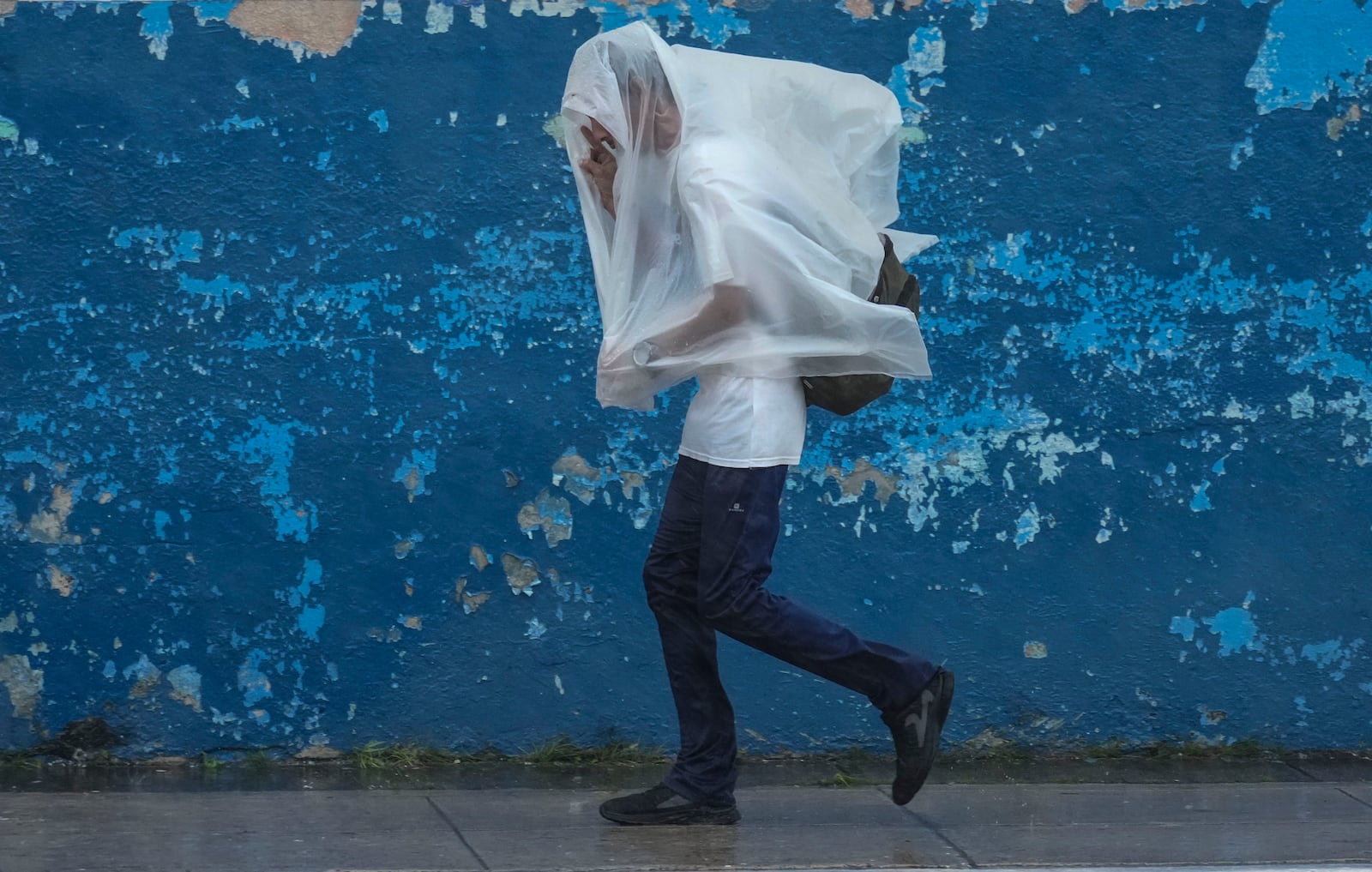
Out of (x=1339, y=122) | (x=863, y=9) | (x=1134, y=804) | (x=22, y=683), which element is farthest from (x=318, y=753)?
(x=1339, y=122)

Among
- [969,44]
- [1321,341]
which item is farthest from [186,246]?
[1321,341]

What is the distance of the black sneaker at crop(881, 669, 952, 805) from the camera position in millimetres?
3900

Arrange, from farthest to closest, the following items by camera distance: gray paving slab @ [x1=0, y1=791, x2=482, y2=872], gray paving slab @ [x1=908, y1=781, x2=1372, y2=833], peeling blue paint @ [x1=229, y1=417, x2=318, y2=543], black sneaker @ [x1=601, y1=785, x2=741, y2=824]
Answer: peeling blue paint @ [x1=229, y1=417, x2=318, y2=543] < gray paving slab @ [x1=908, y1=781, x2=1372, y2=833] < black sneaker @ [x1=601, y1=785, x2=741, y2=824] < gray paving slab @ [x1=0, y1=791, x2=482, y2=872]

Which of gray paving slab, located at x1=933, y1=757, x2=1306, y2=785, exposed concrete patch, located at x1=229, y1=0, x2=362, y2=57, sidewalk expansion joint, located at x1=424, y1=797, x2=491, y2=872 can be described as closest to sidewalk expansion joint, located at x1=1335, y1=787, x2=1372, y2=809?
gray paving slab, located at x1=933, y1=757, x2=1306, y2=785

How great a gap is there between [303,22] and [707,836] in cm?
241

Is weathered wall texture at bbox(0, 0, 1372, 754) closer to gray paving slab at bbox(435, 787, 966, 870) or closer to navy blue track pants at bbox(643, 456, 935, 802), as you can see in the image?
gray paving slab at bbox(435, 787, 966, 870)

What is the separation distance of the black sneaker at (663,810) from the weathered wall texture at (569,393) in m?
0.75

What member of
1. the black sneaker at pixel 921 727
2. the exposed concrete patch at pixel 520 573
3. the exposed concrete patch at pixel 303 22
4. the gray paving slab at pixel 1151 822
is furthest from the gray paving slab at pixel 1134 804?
the exposed concrete patch at pixel 303 22

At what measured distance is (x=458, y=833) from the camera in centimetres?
396

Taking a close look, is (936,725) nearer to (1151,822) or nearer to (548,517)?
(1151,822)

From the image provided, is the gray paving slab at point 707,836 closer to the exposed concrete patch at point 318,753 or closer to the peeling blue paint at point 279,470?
the exposed concrete patch at point 318,753

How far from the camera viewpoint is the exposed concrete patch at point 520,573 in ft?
15.4

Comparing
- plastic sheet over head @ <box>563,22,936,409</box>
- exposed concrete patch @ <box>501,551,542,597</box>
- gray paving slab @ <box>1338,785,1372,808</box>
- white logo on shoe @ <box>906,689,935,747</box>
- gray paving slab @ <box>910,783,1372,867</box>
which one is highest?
plastic sheet over head @ <box>563,22,936,409</box>

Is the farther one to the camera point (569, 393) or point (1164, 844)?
point (569, 393)
